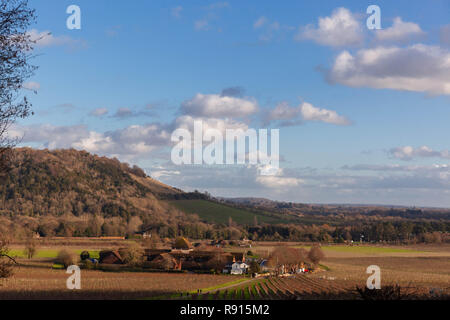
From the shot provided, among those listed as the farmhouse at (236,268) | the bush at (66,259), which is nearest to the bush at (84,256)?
the bush at (66,259)

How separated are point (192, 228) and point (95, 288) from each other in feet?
345

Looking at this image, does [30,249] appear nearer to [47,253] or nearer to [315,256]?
[47,253]

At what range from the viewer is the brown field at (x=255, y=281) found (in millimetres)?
45312

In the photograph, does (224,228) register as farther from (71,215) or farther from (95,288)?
(95,288)

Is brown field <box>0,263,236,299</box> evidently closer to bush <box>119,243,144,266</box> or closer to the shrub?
bush <box>119,243,144,266</box>

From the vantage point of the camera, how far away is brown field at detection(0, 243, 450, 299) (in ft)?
149

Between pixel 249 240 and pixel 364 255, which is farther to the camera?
pixel 249 240

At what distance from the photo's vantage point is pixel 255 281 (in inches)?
2650

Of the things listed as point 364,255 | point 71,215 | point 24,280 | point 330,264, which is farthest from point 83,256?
point 71,215

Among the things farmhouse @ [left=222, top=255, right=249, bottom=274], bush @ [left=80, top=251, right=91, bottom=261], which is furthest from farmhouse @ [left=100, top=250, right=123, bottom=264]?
farmhouse @ [left=222, top=255, right=249, bottom=274]

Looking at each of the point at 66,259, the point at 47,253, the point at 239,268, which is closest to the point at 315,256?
the point at 239,268
